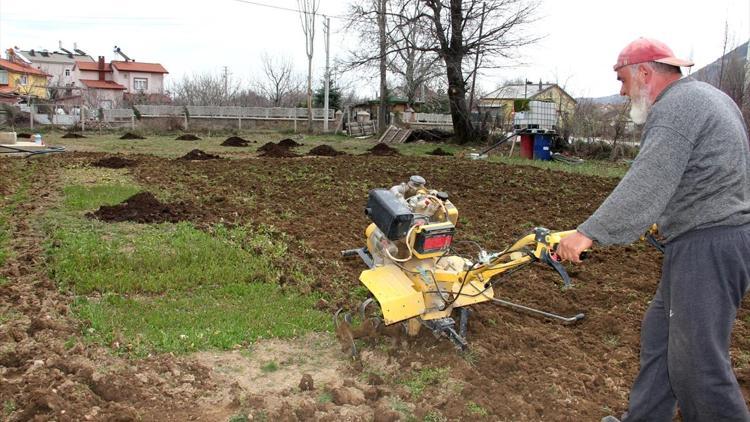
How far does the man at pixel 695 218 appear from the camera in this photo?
2473 mm

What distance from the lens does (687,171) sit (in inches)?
100

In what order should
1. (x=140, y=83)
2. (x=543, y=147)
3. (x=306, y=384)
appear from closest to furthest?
(x=306, y=384) → (x=543, y=147) → (x=140, y=83)

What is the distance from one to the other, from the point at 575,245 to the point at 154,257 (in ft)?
15.0

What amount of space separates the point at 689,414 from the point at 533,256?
1034 mm

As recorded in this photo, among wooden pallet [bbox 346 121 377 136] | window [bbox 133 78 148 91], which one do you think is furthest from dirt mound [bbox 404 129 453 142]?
window [bbox 133 78 148 91]

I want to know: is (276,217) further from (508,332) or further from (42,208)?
(508,332)

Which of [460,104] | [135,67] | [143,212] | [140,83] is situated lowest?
[143,212]

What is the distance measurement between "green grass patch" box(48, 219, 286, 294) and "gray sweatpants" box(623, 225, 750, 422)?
3.84 meters

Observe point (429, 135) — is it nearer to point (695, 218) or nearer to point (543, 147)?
point (543, 147)

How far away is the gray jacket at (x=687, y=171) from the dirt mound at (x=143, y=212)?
646 centimetres

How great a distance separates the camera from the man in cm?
247

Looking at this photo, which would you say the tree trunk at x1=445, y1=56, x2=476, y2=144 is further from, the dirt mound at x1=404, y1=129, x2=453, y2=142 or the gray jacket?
the gray jacket

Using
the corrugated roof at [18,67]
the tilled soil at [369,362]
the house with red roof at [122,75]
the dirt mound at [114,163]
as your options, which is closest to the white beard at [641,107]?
the tilled soil at [369,362]

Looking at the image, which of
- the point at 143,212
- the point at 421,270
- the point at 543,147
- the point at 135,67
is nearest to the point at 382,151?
the point at 543,147
